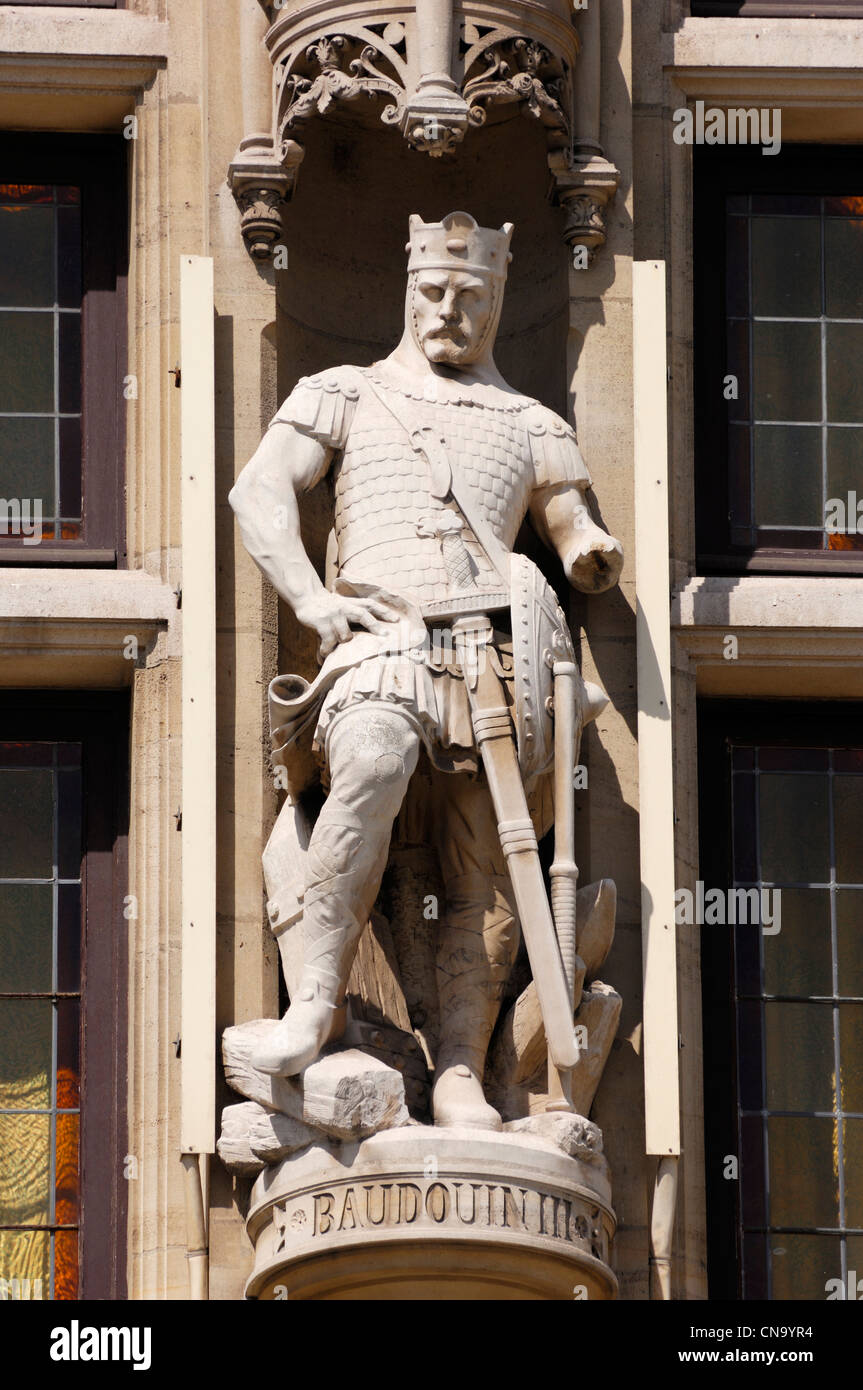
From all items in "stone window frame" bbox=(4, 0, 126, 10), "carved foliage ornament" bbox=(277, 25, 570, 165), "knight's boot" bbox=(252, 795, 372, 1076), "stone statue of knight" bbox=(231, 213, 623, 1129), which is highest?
"stone window frame" bbox=(4, 0, 126, 10)

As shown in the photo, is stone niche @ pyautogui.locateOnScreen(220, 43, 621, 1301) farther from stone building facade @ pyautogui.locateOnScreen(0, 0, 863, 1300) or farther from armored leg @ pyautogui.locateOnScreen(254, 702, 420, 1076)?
armored leg @ pyautogui.locateOnScreen(254, 702, 420, 1076)

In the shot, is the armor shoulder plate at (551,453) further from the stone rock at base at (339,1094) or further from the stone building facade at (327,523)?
the stone rock at base at (339,1094)

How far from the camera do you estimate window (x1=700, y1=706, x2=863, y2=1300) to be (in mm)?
13008

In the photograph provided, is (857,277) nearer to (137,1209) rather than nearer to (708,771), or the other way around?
(708,771)

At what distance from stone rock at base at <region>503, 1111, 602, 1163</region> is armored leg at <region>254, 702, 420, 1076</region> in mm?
630

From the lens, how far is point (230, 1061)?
1230cm

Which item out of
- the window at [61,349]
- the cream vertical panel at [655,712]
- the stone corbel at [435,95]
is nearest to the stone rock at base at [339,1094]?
the cream vertical panel at [655,712]

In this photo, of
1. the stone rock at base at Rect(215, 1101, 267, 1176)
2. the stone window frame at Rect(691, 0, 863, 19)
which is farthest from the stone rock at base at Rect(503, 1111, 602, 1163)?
the stone window frame at Rect(691, 0, 863, 19)

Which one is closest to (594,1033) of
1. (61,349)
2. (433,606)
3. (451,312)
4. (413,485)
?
(433,606)

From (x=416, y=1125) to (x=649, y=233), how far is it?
3.27 m

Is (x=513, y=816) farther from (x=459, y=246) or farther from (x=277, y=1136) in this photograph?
(x=459, y=246)

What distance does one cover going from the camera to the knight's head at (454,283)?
12875 mm

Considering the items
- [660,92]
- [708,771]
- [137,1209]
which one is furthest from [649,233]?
[137,1209]

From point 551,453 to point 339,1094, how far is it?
2.18 m
